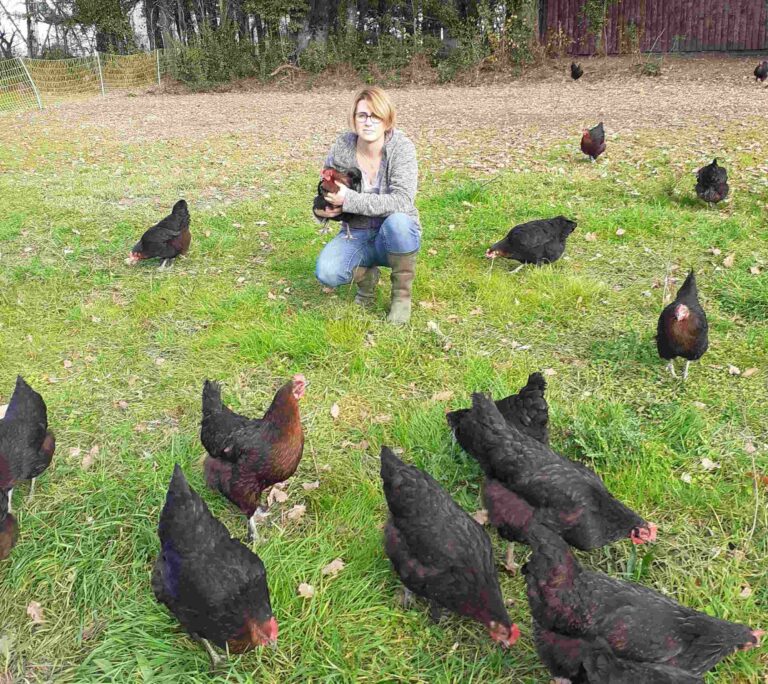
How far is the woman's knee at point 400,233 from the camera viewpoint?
14.0ft

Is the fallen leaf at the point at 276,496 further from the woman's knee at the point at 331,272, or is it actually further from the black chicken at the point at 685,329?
the black chicken at the point at 685,329

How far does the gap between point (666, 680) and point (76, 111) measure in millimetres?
18292

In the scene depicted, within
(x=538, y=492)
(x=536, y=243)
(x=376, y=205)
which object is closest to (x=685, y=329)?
(x=538, y=492)

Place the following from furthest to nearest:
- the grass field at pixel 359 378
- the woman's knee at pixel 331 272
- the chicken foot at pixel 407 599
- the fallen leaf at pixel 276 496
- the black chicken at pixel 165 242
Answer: the black chicken at pixel 165 242 < the woman's knee at pixel 331 272 < the fallen leaf at pixel 276 496 < the chicken foot at pixel 407 599 < the grass field at pixel 359 378

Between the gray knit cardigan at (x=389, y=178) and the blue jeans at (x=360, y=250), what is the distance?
0.37 feet

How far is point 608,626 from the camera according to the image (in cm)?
209

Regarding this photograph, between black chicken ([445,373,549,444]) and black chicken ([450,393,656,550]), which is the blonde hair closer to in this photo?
black chicken ([445,373,549,444])

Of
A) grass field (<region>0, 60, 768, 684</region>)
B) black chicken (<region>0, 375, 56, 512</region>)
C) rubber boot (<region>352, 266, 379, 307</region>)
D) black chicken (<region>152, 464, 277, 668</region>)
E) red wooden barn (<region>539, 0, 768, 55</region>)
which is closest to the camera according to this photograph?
black chicken (<region>152, 464, 277, 668</region>)

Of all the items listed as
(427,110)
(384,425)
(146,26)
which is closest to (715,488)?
(384,425)

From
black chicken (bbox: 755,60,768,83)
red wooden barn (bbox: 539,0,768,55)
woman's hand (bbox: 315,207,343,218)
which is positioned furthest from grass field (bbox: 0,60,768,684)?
red wooden barn (bbox: 539,0,768,55)

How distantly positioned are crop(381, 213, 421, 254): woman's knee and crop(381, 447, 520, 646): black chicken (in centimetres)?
217

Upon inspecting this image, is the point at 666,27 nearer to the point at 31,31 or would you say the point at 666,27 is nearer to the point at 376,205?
the point at 376,205

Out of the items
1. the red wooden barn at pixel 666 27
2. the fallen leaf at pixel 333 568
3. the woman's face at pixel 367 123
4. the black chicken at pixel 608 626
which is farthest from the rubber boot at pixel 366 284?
the red wooden barn at pixel 666 27

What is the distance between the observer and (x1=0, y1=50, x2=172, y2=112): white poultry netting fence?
16.6m
